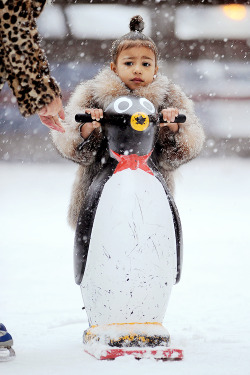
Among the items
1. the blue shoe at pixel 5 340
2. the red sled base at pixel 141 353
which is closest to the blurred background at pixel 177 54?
the blue shoe at pixel 5 340

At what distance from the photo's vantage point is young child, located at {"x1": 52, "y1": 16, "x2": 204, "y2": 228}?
2.13 m

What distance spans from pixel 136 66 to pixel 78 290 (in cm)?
138

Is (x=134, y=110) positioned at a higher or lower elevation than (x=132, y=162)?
higher

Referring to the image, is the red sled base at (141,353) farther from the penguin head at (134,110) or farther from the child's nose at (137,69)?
the child's nose at (137,69)

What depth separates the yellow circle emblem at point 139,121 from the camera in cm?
197

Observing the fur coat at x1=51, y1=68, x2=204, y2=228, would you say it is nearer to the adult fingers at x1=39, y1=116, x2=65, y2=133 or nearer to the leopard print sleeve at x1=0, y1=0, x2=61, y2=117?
the adult fingers at x1=39, y1=116, x2=65, y2=133

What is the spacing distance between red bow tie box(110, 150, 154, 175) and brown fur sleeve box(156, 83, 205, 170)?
0.57ft

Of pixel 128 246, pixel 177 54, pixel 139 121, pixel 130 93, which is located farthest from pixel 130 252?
pixel 177 54

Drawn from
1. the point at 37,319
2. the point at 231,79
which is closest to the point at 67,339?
the point at 37,319

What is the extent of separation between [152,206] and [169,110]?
310 millimetres

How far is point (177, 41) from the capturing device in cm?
697

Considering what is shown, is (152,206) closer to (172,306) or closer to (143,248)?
(143,248)

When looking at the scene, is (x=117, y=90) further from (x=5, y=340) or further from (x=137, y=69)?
(x=5, y=340)

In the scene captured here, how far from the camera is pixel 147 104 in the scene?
2027 mm
